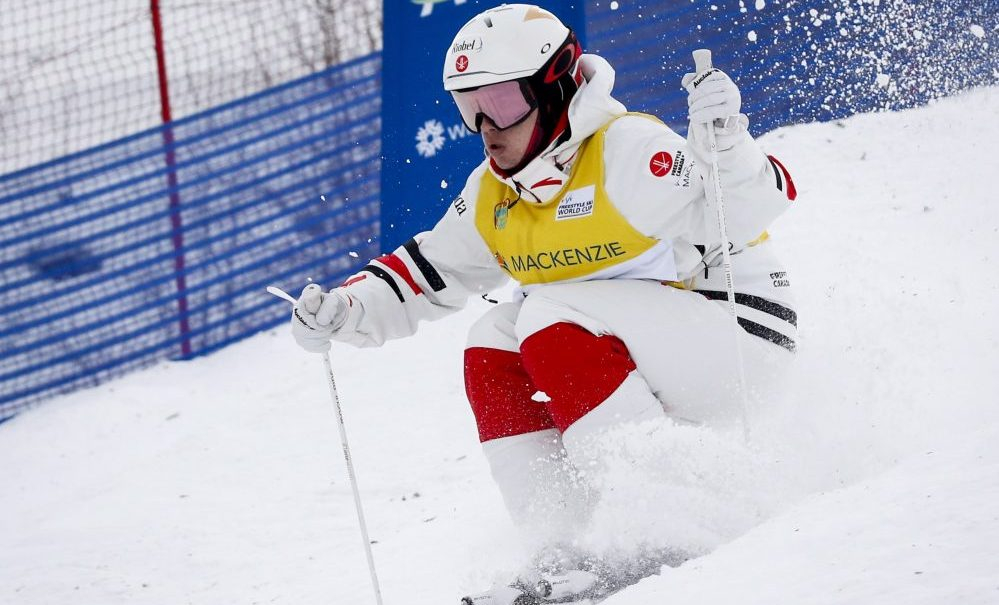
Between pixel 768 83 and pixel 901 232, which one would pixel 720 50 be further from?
pixel 901 232

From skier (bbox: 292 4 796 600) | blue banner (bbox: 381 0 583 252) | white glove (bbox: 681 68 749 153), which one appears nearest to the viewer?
white glove (bbox: 681 68 749 153)

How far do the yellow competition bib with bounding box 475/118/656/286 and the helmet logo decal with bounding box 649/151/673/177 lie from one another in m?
0.15

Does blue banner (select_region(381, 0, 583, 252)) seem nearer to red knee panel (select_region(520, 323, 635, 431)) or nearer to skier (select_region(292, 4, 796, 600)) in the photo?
skier (select_region(292, 4, 796, 600))

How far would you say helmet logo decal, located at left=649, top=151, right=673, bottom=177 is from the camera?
10.4ft

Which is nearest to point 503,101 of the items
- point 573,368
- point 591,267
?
point 591,267

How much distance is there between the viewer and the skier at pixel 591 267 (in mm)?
3123

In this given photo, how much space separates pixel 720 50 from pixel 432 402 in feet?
10.2

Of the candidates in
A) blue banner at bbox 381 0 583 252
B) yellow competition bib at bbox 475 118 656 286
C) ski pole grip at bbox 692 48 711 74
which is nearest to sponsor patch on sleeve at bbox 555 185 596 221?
yellow competition bib at bbox 475 118 656 286

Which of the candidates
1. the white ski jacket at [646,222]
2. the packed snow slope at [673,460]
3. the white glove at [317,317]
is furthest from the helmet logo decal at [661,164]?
the white glove at [317,317]

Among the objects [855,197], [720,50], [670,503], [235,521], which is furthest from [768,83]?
[670,503]

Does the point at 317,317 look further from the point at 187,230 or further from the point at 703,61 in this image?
the point at 187,230

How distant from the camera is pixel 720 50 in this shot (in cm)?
733

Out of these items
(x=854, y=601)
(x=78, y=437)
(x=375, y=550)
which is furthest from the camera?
(x=78, y=437)

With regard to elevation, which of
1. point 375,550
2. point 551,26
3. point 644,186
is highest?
point 551,26
